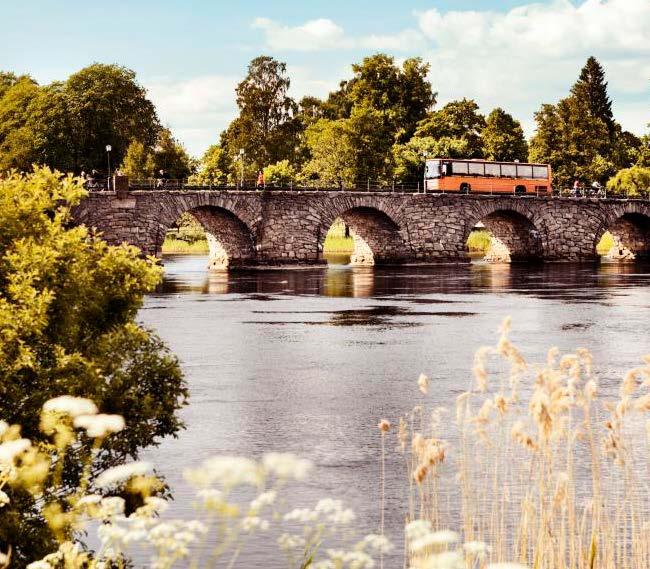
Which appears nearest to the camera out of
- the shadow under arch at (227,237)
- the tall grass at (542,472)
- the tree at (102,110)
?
the tall grass at (542,472)

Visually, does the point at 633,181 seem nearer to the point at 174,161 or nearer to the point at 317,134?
the point at 317,134

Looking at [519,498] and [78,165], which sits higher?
[78,165]

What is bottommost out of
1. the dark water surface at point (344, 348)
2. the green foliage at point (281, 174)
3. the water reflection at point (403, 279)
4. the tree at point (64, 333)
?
the dark water surface at point (344, 348)

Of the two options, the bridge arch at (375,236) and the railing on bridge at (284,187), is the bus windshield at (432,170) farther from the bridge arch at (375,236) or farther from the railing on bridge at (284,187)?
the bridge arch at (375,236)

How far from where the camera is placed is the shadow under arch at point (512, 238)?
8631 centimetres

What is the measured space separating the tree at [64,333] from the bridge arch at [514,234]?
242 feet

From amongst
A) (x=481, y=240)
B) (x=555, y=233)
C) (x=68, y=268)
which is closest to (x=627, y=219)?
(x=555, y=233)

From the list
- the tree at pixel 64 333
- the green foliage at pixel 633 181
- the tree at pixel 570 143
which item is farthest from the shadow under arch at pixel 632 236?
the tree at pixel 64 333

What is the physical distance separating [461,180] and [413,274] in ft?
57.2

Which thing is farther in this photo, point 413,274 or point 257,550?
Result: point 413,274

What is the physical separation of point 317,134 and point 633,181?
28.7m

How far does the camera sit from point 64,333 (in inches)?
391

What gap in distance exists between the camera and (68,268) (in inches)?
389

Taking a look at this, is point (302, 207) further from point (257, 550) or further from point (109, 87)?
point (257, 550)
